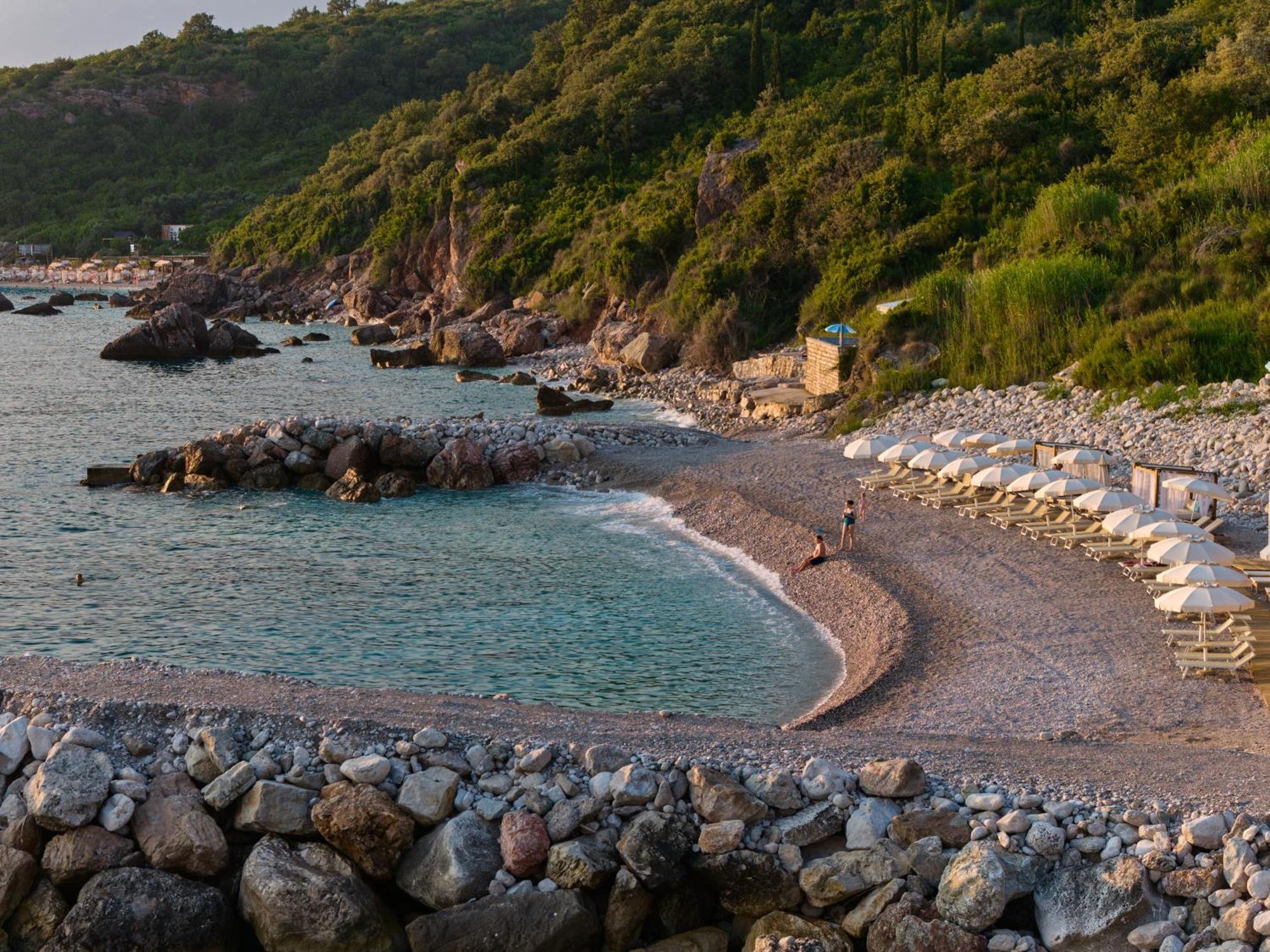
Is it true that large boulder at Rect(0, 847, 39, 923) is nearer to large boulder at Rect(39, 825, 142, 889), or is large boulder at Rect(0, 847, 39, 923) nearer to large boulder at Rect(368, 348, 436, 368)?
large boulder at Rect(39, 825, 142, 889)

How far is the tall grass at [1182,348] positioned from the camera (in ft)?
98.9

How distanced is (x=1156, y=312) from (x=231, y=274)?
3309 inches

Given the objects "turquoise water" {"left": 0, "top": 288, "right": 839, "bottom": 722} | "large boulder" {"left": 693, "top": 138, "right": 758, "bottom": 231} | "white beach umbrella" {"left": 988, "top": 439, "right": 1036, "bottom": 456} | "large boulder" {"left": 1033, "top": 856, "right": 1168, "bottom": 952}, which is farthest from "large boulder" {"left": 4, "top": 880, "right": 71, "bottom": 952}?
"large boulder" {"left": 693, "top": 138, "right": 758, "bottom": 231}

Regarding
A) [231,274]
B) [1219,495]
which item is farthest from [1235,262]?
[231,274]

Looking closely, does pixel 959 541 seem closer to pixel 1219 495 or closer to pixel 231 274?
pixel 1219 495

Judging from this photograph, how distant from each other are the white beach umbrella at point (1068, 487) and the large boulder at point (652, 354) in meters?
28.1

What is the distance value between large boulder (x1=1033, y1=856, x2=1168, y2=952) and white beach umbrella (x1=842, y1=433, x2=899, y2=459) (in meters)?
18.6

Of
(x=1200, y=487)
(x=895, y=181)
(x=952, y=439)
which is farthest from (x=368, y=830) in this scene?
(x=895, y=181)

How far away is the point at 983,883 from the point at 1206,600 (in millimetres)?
7859

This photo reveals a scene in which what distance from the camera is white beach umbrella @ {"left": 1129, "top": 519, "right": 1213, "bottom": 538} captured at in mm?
19000

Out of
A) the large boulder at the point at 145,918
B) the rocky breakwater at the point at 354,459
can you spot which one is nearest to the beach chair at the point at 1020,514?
the rocky breakwater at the point at 354,459

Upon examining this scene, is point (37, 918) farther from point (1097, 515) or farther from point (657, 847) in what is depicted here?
point (1097, 515)

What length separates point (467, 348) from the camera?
57.2 meters

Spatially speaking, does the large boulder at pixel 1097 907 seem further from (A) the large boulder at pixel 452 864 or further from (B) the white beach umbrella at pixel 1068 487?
(B) the white beach umbrella at pixel 1068 487
